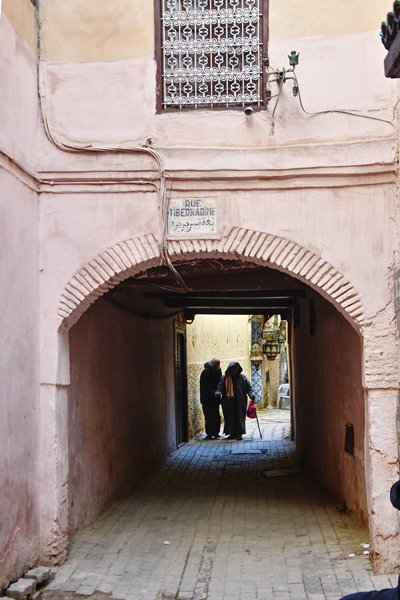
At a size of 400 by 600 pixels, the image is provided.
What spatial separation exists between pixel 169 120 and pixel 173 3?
3.25 feet

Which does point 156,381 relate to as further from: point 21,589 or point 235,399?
point 21,589

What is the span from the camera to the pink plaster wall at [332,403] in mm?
6602

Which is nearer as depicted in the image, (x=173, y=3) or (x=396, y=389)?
(x=396, y=389)

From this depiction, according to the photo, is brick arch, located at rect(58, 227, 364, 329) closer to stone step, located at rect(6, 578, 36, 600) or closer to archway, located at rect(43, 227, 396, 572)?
archway, located at rect(43, 227, 396, 572)

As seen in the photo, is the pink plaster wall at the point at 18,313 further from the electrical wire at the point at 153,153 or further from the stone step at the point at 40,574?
the electrical wire at the point at 153,153

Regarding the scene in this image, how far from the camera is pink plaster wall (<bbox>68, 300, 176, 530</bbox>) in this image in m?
6.54

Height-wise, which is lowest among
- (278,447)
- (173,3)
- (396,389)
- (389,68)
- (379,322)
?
(278,447)

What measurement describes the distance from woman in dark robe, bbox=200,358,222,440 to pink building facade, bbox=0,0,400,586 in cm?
951

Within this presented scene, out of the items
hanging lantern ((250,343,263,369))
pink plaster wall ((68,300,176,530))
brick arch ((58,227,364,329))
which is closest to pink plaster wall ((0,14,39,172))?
brick arch ((58,227,364,329))

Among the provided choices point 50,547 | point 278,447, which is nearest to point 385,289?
point 50,547

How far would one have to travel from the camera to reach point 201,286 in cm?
854

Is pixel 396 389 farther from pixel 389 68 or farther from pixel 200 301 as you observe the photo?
pixel 200 301

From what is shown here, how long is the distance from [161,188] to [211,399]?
32.8 feet

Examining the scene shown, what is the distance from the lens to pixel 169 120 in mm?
5734
